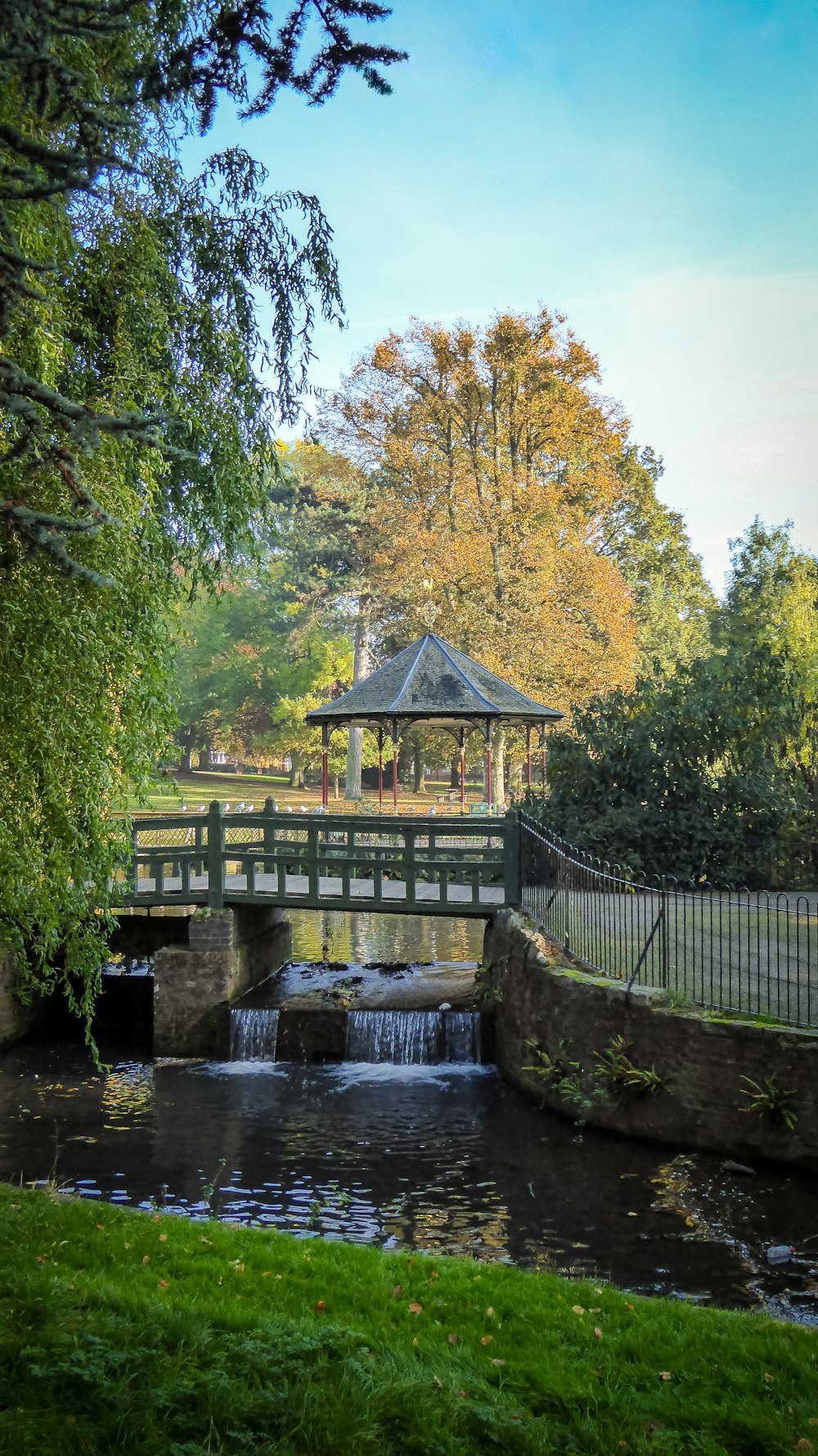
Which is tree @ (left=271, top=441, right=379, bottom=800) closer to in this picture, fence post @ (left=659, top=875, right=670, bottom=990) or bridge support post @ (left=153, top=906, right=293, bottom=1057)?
bridge support post @ (left=153, top=906, right=293, bottom=1057)

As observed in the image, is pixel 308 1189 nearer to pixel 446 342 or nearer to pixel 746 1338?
pixel 746 1338

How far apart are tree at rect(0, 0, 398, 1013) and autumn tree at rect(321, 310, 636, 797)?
22782 mm

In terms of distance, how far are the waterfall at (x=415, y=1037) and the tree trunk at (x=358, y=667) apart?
919 inches

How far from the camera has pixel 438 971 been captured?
17.4m

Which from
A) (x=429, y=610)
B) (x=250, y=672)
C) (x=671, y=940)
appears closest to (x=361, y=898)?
(x=671, y=940)

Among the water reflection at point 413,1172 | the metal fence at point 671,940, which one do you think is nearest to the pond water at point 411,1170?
the water reflection at point 413,1172

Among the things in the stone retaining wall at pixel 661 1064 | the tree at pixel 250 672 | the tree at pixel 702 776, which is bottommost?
the stone retaining wall at pixel 661 1064

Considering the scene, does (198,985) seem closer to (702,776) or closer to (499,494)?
(702,776)

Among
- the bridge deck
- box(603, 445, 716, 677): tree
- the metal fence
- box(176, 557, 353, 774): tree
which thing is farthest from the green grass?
box(176, 557, 353, 774): tree

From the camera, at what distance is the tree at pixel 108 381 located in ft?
16.4

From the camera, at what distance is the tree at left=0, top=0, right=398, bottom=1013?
16.4ft

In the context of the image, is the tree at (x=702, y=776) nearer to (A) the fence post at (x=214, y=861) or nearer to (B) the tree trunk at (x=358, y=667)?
(A) the fence post at (x=214, y=861)

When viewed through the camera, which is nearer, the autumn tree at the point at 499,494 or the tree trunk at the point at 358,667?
the autumn tree at the point at 499,494

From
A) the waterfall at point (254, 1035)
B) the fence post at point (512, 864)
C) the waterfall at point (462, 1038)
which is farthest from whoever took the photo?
the fence post at point (512, 864)
